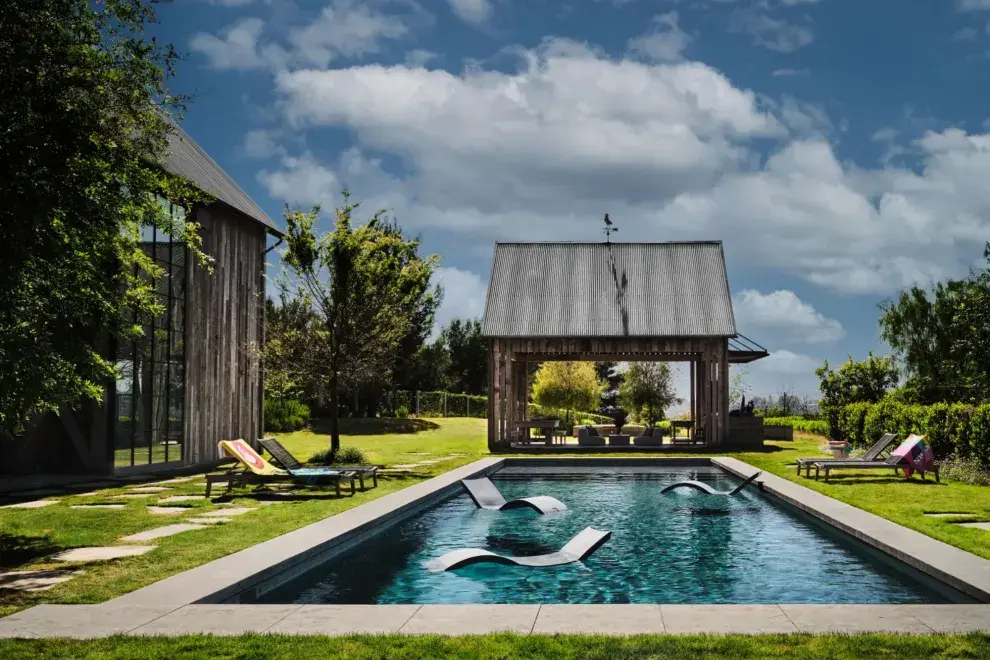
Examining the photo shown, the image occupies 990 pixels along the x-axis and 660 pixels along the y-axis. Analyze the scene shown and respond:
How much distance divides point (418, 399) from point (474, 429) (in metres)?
5.83

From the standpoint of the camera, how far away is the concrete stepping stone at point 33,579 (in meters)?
7.23

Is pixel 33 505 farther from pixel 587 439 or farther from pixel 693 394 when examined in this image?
pixel 693 394

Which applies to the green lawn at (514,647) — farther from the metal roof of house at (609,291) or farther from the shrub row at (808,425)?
the shrub row at (808,425)

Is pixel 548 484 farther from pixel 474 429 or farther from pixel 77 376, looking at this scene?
pixel 474 429

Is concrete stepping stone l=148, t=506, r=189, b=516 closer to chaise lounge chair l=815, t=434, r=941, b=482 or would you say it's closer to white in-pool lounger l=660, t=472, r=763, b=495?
white in-pool lounger l=660, t=472, r=763, b=495

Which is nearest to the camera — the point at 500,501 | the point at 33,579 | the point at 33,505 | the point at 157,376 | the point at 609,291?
the point at 33,579

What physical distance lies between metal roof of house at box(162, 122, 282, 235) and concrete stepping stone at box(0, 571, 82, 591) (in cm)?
1135

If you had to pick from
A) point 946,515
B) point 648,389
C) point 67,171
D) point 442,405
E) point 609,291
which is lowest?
point 946,515

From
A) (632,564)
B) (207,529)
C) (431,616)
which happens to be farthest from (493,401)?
(431,616)

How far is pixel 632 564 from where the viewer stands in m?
9.00

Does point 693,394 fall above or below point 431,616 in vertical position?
above

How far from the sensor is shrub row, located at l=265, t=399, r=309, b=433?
34.2 m

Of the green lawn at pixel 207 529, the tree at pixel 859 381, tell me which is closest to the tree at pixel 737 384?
the tree at pixel 859 381

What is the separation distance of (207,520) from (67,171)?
442 cm
